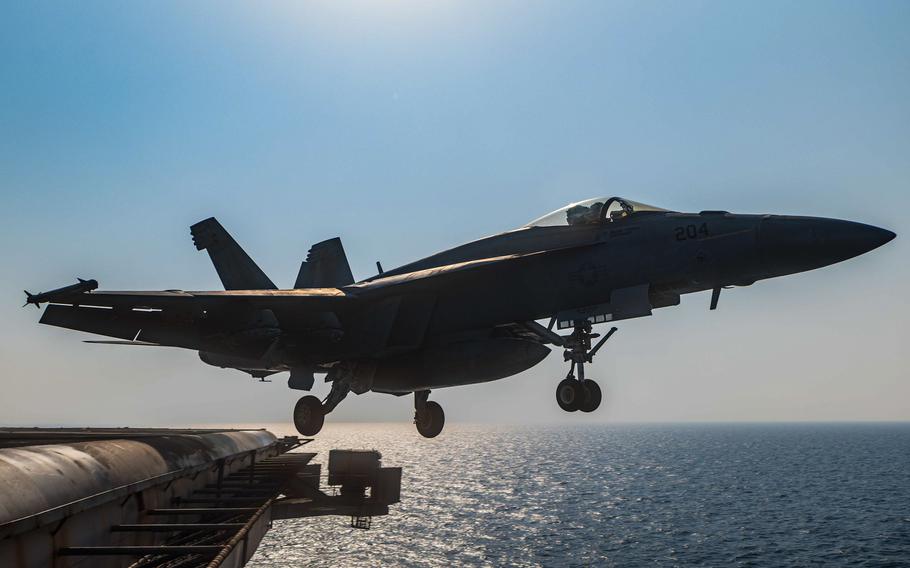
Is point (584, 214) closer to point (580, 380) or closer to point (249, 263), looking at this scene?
point (580, 380)

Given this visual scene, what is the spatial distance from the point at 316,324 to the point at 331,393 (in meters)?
2.47

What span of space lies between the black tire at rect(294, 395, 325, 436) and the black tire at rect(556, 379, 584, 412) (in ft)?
26.3

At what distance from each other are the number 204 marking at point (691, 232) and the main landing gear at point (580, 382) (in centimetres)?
247

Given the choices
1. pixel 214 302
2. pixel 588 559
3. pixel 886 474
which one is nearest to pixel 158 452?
pixel 214 302

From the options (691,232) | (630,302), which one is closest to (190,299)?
(630,302)

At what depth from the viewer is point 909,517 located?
73.4m

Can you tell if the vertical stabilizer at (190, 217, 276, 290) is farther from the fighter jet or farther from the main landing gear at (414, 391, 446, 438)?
the main landing gear at (414, 391, 446, 438)

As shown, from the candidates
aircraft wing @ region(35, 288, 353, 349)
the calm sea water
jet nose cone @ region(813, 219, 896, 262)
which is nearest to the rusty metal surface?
aircraft wing @ region(35, 288, 353, 349)

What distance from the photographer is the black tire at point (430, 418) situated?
2123cm

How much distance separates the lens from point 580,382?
13516 millimetres

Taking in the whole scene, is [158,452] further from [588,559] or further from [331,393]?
[588,559]

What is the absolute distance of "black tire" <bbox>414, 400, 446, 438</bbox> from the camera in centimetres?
2123

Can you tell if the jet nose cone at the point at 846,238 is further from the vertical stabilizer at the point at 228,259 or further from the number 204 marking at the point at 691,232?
the vertical stabilizer at the point at 228,259

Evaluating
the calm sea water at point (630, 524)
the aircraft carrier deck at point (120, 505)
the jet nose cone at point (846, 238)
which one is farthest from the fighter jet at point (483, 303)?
the calm sea water at point (630, 524)
